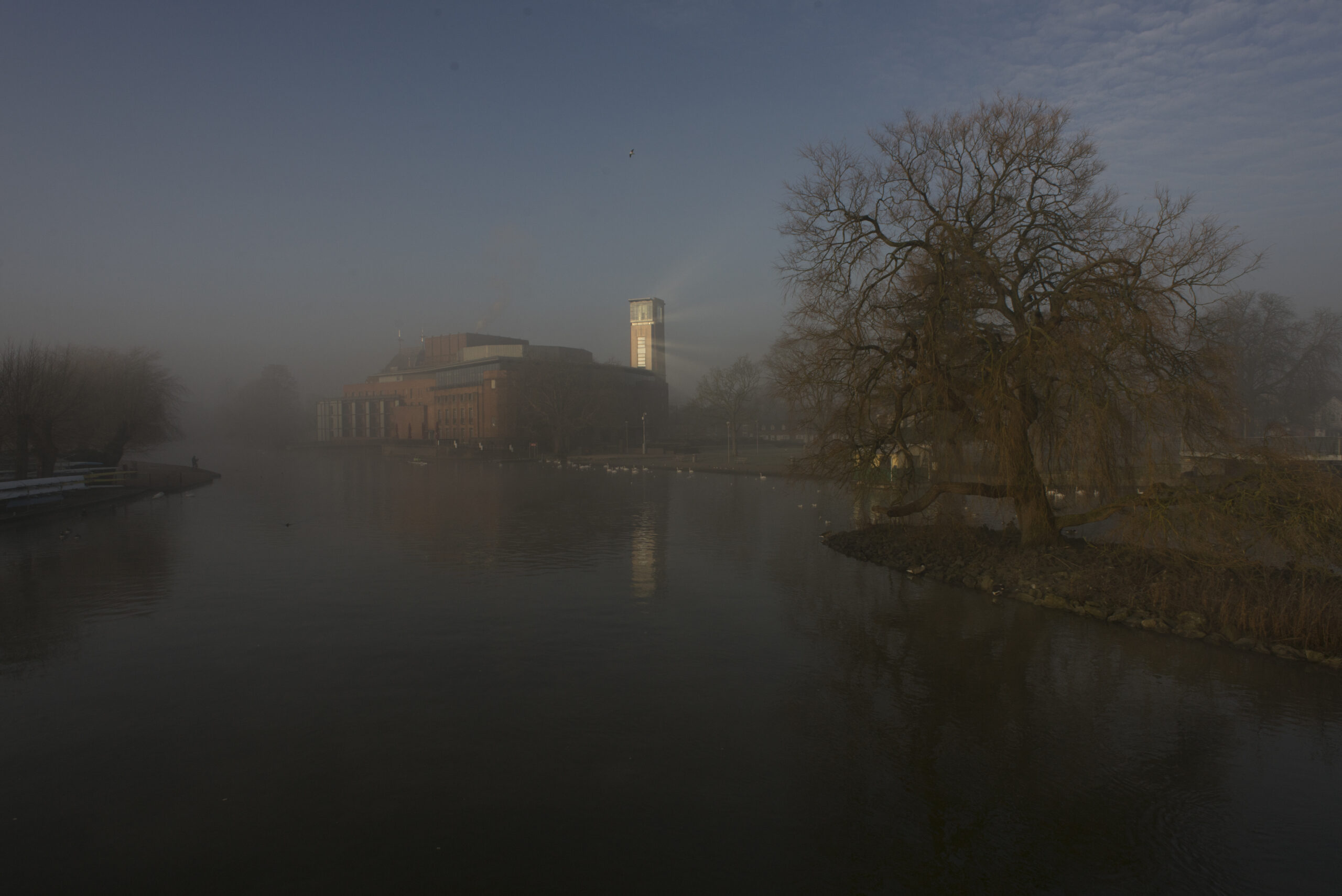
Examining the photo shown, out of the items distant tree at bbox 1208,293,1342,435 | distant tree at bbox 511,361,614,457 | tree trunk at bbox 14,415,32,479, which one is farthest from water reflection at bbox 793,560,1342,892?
distant tree at bbox 511,361,614,457

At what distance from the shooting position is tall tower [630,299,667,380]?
159375 millimetres

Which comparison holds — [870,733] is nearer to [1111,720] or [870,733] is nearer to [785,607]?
[1111,720]

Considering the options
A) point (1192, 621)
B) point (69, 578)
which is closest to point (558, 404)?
point (69, 578)

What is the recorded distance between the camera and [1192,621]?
1190cm

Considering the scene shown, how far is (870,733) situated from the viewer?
316 inches

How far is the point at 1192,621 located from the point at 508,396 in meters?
87.0

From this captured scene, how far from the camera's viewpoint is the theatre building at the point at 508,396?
8262 cm

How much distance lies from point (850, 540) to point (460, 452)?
70094 millimetres

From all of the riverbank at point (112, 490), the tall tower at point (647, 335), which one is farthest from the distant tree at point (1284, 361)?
the tall tower at point (647, 335)

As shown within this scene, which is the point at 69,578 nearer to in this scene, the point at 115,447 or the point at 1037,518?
the point at 1037,518

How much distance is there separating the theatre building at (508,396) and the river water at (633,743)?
66.4 meters

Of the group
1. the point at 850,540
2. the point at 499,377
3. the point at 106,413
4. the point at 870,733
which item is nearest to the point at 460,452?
the point at 499,377

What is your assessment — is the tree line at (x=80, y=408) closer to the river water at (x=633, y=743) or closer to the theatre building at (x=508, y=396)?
the river water at (x=633, y=743)

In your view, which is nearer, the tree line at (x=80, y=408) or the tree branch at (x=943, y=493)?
the tree branch at (x=943, y=493)
